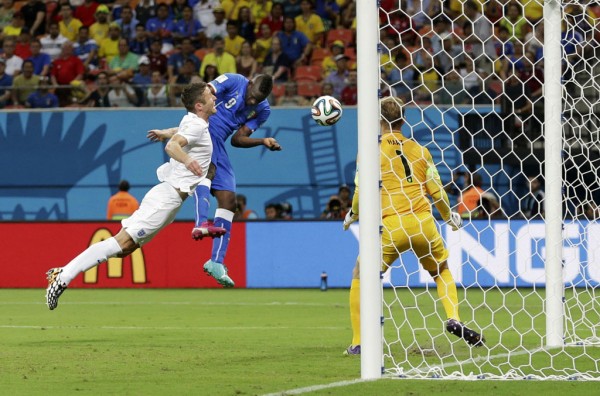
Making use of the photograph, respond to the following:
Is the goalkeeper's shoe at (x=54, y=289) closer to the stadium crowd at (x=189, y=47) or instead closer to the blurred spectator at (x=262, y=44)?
the stadium crowd at (x=189, y=47)

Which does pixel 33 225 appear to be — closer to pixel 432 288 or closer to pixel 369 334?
pixel 432 288

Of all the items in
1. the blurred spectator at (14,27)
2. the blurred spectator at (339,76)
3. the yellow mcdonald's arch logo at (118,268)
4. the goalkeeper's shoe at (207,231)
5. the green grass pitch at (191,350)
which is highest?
the blurred spectator at (14,27)

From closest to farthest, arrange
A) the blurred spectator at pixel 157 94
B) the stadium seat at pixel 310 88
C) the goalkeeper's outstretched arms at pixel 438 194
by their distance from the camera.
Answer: the goalkeeper's outstretched arms at pixel 438 194, the stadium seat at pixel 310 88, the blurred spectator at pixel 157 94

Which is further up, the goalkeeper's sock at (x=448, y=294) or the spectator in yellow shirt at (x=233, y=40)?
the spectator in yellow shirt at (x=233, y=40)

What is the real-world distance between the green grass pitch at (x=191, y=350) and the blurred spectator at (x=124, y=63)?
702 cm

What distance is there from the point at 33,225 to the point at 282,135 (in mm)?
5151

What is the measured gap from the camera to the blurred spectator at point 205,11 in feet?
80.7

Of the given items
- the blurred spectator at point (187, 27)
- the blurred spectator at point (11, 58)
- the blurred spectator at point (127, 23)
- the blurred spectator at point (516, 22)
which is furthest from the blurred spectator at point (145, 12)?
the blurred spectator at point (516, 22)

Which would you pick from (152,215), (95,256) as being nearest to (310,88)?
(152,215)

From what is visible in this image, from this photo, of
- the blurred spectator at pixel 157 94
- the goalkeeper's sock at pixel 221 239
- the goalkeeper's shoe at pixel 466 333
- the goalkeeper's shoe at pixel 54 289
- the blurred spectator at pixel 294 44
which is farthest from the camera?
the blurred spectator at pixel 294 44

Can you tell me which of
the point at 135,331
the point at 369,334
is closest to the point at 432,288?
the point at 135,331

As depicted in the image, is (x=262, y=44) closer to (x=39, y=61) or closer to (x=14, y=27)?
(x=39, y=61)

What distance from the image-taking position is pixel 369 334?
778 cm

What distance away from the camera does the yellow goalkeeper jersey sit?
969 cm
